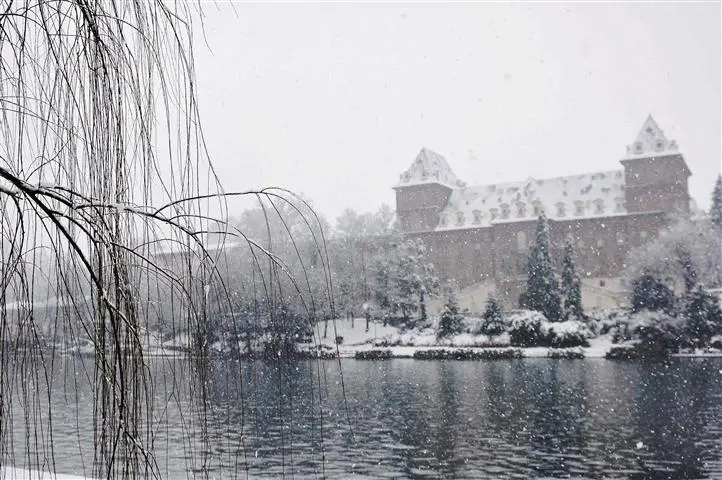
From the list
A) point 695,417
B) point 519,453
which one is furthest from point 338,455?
point 695,417

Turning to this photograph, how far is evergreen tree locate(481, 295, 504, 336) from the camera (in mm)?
29656

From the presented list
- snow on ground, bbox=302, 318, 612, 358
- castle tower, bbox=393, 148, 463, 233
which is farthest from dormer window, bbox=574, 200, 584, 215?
snow on ground, bbox=302, 318, 612, 358

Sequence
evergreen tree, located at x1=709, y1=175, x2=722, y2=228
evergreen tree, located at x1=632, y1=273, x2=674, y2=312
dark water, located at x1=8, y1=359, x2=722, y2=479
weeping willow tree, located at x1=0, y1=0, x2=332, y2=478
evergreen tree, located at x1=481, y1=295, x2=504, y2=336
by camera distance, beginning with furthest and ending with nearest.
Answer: evergreen tree, located at x1=709, y1=175, x2=722, y2=228 → evergreen tree, located at x1=481, y1=295, x2=504, y2=336 → evergreen tree, located at x1=632, y1=273, x2=674, y2=312 → dark water, located at x1=8, y1=359, x2=722, y2=479 → weeping willow tree, located at x1=0, y1=0, x2=332, y2=478

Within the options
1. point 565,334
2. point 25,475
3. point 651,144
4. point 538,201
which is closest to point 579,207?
point 538,201

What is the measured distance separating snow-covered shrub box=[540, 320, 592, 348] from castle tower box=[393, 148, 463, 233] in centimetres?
1950

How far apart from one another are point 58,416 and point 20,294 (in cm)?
1344

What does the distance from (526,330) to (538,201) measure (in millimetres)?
17024

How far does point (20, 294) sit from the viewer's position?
5.26 feet

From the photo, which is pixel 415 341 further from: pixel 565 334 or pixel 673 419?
→ pixel 673 419

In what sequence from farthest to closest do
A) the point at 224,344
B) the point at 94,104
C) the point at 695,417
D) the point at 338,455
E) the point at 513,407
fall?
the point at 513,407, the point at 695,417, the point at 338,455, the point at 224,344, the point at 94,104

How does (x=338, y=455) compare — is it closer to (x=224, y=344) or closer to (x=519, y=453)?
(x=519, y=453)

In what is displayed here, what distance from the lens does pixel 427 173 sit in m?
49.1

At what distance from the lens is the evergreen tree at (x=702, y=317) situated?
25.7 metres

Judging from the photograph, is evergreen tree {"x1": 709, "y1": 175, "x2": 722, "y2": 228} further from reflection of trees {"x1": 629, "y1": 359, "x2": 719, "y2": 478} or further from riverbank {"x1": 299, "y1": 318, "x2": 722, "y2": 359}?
reflection of trees {"x1": 629, "y1": 359, "x2": 719, "y2": 478}
